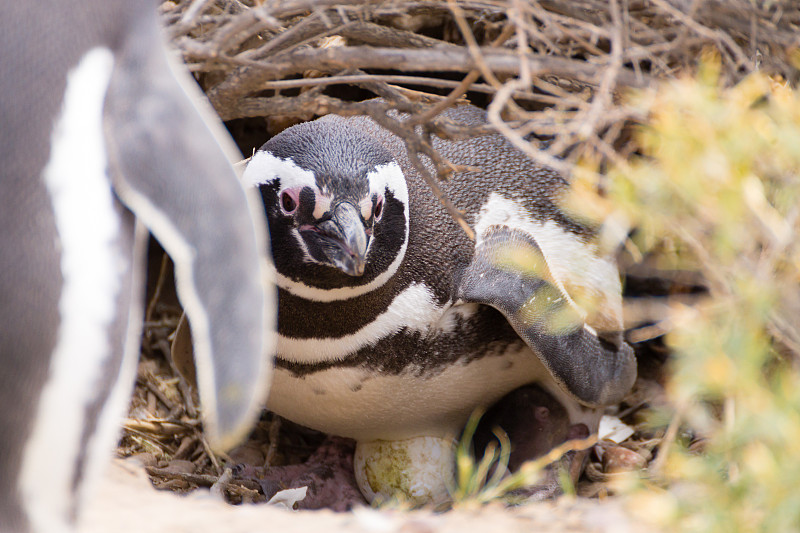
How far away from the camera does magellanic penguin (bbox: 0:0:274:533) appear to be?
104 centimetres

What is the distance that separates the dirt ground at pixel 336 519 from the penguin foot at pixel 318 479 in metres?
0.66

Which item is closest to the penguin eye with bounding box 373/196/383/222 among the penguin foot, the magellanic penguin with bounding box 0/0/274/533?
the magellanic penguin with bounding box 0/0/274/533

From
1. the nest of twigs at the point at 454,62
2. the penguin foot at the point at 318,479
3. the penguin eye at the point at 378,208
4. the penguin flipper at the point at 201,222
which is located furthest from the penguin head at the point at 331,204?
the penguin foot at the point at 318,479

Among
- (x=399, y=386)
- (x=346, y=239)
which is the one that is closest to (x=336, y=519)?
(x=346, y=239)

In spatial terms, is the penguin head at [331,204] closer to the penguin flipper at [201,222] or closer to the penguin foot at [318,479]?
the penguin flipper at [201,222]

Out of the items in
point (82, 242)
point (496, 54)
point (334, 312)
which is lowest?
point (334, 312)

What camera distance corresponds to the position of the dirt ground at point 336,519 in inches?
44.2

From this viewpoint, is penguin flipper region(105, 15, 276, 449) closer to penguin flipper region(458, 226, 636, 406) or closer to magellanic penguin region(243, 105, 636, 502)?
magellanic penguin region(243, 105, 636, 502)

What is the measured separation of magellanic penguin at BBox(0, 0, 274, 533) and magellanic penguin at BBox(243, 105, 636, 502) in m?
0.46

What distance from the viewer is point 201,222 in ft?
3.45

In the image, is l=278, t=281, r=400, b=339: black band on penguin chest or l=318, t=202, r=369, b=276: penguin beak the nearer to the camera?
l=318, t=202, r=369, b=276: penguin beak

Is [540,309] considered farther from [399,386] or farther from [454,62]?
[454,62]

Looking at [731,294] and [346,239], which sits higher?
[731,294]

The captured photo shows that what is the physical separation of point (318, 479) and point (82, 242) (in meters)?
1.18
